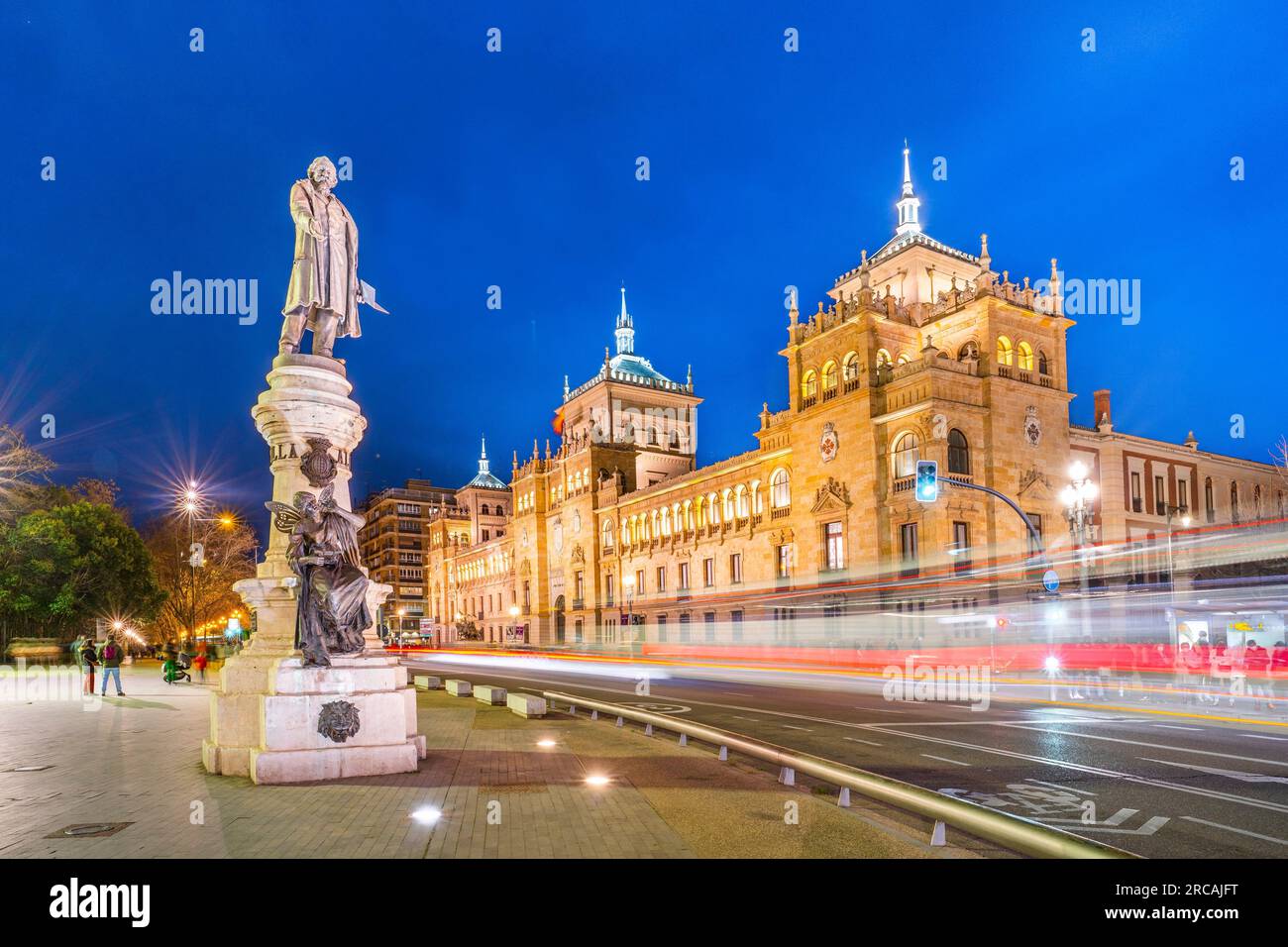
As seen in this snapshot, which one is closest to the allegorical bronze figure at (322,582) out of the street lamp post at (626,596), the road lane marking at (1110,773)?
the road lane marking at (1110,773)

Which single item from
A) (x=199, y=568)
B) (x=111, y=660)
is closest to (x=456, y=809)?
(x=111, y=660)

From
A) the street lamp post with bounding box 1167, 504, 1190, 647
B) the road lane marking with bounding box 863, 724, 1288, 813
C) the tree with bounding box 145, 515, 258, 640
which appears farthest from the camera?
the tree with bounding box 145, 515, 258, 640

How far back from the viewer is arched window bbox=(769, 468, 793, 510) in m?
50.5

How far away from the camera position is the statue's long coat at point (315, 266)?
11.7 m

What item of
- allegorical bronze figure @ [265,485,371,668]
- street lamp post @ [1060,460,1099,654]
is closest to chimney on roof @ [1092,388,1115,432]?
street lamp post @ [1060,460,1099,654]

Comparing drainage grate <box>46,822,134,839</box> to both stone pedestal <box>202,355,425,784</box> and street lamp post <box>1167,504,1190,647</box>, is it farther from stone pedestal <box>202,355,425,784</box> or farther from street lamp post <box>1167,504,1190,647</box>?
street lamp post <box>1167,504,1190,647</box>

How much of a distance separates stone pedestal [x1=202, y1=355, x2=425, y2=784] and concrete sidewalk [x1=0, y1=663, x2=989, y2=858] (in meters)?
0.36

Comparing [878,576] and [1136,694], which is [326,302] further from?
[878,576]

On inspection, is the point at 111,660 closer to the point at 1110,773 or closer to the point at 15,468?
the point at 15,468

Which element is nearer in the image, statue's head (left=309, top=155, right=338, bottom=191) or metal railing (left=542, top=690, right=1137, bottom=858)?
metal railing (left=542, top=690, right=1137, bottom=858)
